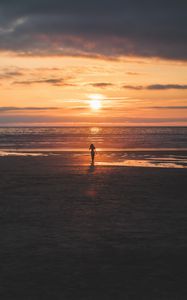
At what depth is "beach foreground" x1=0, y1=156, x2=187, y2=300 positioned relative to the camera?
36.0 ft

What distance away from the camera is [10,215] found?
19062mm

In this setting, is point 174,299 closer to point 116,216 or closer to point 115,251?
point 115,251

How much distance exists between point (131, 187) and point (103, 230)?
10902 millimetres

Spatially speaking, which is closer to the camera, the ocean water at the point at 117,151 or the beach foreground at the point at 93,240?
the beach foreground at the point at 93,240

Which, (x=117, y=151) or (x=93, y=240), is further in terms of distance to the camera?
(x=117, y=151)

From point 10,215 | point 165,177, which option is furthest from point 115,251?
point 165,177

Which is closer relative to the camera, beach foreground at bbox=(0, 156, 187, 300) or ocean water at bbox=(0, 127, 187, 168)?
beach foreground at bbox=(0, 156, 187, 300)

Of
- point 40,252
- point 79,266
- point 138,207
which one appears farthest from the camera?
point 138,207

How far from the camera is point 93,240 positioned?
49.3 ft

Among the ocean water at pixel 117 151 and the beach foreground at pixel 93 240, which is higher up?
the ocean water at pixel 117 151

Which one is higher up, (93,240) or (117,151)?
(117,151)

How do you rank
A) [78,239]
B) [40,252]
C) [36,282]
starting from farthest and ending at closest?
[78,239], [40,252], [36,282]

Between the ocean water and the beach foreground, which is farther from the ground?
the ocean water

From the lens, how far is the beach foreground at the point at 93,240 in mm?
10961
